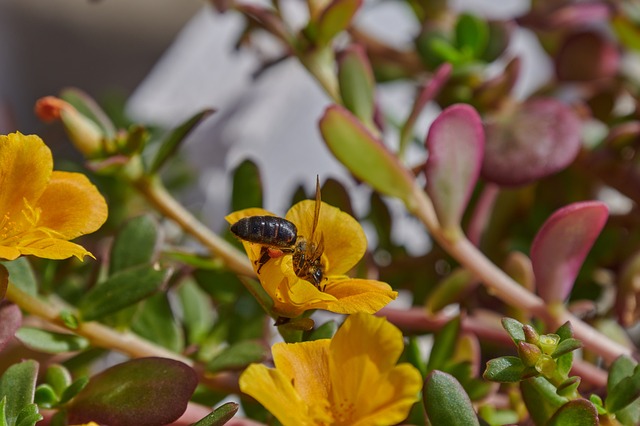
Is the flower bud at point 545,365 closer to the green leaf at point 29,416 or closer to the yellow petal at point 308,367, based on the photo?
the yellow petal at point 308,367

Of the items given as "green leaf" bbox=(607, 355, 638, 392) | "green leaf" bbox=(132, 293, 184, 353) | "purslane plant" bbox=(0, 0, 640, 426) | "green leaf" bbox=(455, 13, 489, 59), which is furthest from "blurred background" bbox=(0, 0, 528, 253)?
"green leaf" bbox=(607, 355, 638, 392)

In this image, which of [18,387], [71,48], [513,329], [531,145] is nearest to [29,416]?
[18,387]

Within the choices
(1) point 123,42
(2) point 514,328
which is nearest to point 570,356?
(2) point 514,328

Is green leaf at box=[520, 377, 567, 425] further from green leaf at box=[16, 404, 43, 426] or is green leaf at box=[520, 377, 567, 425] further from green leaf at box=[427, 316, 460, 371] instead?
green leaf at box=[16, 404, 43, 426]

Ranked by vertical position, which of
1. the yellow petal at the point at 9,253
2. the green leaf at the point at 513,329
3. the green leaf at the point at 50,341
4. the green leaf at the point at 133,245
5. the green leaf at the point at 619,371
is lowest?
the green leaf at the point at 619,371

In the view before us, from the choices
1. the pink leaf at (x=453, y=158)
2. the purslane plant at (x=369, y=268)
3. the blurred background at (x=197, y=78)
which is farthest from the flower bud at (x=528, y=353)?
the blurred background at (x=197, y=78)

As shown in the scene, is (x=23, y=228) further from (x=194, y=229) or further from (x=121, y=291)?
(x=194, y=229)

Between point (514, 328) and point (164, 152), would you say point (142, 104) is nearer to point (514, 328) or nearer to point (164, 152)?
point (164, 152)
